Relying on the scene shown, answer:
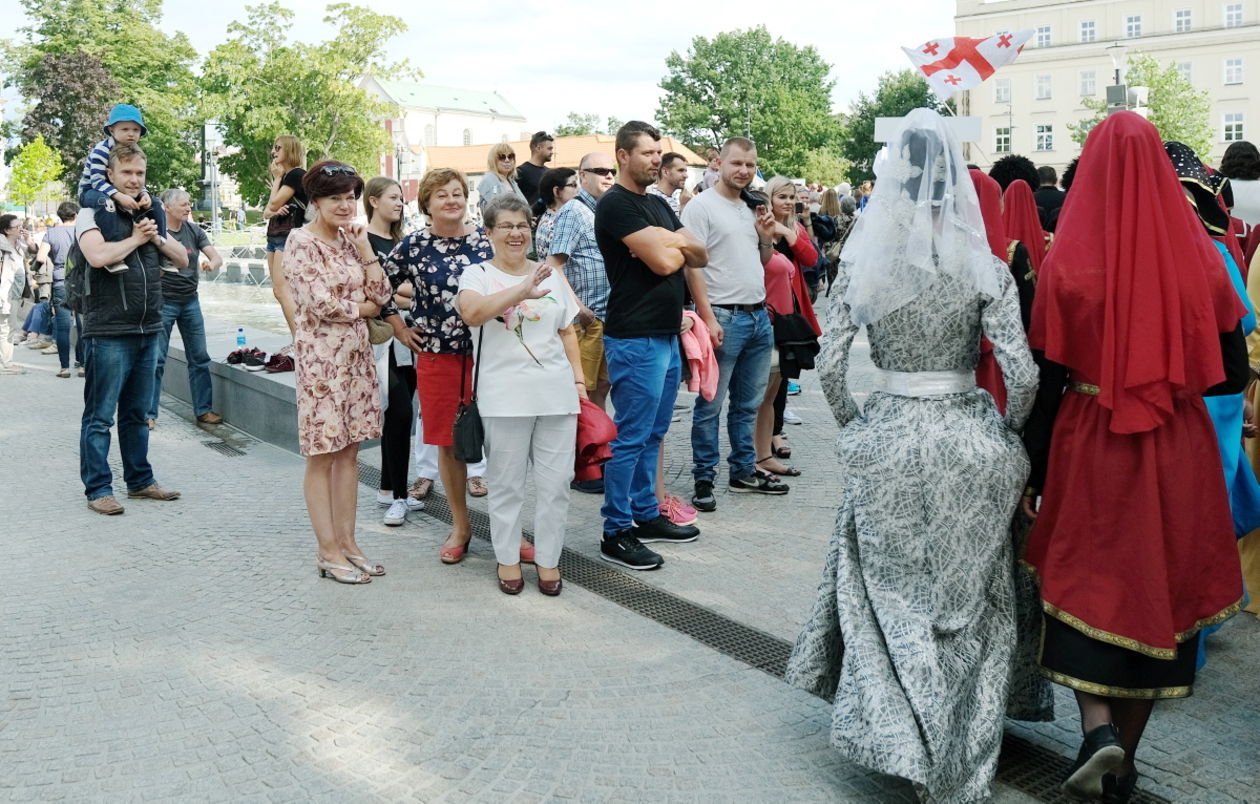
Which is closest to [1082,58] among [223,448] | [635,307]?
[223,448]

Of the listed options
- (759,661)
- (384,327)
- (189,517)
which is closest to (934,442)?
(759,661)

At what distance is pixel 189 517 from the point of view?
7.09m

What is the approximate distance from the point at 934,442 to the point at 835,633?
2.33 feet

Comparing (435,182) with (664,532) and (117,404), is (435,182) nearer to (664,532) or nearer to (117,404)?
(664,532)

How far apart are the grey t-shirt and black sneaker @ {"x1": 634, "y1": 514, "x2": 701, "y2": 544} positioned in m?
5.17

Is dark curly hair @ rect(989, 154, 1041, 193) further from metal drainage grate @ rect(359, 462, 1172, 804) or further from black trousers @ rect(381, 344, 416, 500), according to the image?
black trousers @ rect(381, 344, 416, 500)

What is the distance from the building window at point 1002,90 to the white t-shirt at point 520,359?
86158mm

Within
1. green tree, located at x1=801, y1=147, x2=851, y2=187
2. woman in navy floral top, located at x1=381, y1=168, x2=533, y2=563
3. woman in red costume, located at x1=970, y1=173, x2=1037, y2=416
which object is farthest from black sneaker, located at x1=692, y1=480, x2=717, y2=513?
green tree, located at x1=801, y1=147, x2=851, y2=187

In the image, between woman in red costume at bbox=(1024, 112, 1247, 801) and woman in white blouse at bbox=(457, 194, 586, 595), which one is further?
woman in white blouse at bbox=(457, 194, 586, 595)

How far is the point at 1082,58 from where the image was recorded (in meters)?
82.8

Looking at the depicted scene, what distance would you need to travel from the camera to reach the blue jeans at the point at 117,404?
279 inches

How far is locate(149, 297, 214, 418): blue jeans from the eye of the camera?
974 centimetres

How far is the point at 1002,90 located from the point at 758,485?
84.9 m

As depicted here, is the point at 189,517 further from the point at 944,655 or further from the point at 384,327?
the point at 944,655
